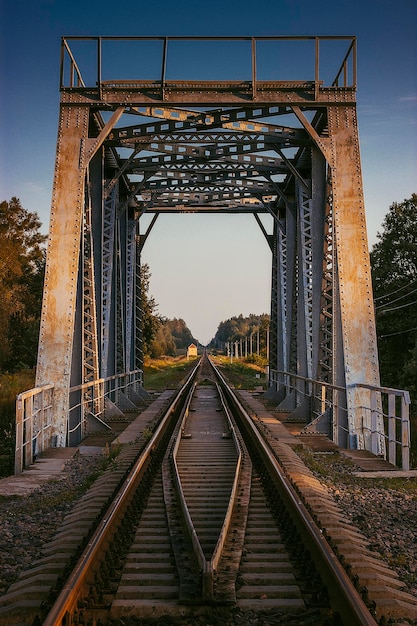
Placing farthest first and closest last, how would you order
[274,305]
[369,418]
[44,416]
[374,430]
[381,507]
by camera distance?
1. [274,305]
2. [369,418]
3. [44,416]
4. [374,430]
5. [381,507]

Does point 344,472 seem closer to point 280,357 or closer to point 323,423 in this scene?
point 323,423

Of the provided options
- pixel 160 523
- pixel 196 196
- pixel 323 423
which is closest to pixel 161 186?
pixel 196 196

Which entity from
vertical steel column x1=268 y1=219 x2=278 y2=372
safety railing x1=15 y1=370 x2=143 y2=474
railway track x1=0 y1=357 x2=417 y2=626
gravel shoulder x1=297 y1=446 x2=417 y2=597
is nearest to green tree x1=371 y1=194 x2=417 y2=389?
vertical steel column x1=268 y1=219 x2=278 y2=372

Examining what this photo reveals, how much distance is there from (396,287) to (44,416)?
81.6ft

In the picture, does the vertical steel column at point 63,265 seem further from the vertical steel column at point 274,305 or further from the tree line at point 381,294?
the tree line at point 381,294

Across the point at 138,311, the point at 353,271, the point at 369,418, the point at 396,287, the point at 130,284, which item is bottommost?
the point at 369,418

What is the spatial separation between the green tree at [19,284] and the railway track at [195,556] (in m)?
28.8

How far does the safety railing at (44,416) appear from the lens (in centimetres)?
862

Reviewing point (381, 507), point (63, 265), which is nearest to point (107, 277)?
point (63, 265)

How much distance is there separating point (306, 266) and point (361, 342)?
15.9ft

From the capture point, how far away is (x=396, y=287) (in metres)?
32.4

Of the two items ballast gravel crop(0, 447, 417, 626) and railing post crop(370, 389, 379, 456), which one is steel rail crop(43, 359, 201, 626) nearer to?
ballast gravel crop(0, 447, 417, 626)

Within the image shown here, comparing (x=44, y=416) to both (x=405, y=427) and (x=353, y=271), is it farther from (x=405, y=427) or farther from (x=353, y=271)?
(x=353, y=271)

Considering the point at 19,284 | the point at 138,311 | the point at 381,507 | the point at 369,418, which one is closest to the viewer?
the point at 381,507
